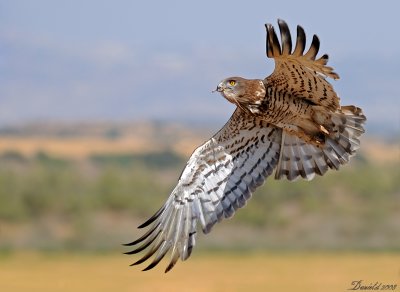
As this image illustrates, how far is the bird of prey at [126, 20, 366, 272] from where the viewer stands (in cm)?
1282

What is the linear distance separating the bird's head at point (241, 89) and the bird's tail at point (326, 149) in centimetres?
103

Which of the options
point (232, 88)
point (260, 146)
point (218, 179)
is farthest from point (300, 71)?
point (218, 179)

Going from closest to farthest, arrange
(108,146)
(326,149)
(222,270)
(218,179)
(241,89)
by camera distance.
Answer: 1. (241,89)
2. (326,149)
3. (218,179)
4. (222,270)
5. (108,146)

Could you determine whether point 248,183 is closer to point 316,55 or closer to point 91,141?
point 316,55

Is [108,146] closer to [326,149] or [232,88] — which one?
[326,149]

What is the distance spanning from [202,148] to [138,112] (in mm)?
146295

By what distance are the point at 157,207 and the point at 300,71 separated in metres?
28.2

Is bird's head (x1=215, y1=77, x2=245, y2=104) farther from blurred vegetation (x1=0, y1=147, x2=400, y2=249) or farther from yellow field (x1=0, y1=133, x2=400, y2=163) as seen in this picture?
yellow field (x1=0, y1=133, x2=400, y2=163)

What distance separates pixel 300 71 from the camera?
1263 cm

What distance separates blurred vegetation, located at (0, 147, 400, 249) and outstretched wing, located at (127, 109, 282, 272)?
2207 centimetres

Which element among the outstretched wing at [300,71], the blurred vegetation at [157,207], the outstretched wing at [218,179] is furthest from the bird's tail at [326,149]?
the blurred vegetation at [157,207]

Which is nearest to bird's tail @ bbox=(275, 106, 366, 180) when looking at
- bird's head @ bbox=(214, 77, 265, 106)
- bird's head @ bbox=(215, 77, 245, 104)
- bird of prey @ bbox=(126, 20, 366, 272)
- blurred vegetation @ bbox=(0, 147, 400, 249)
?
bird of prey @ bbox=(126, 20, 366, 272)

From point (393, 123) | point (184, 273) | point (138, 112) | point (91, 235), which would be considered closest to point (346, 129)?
point (184, 273)

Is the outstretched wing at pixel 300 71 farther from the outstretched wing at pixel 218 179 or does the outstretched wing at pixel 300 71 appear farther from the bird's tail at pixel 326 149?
the outstretched wing at pixel 218 179
